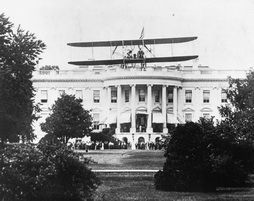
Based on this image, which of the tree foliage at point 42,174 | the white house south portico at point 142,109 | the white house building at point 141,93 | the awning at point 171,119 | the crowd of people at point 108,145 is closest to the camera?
the tree foliage at point 42,174

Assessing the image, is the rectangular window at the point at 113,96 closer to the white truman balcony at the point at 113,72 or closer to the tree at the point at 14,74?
the white truman balcony at the point at 113,72

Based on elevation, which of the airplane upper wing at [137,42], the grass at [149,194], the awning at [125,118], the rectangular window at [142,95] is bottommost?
the grass at [149,194]

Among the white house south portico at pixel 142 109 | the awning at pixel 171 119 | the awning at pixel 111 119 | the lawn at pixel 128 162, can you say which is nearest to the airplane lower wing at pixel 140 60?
the white house south portico at pixel 142 109

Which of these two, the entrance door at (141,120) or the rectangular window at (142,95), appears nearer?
the entrance door at (141,120)

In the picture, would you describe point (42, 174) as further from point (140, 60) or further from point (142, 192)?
point (140, 60)

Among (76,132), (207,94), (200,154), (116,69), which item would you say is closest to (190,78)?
(207,94)

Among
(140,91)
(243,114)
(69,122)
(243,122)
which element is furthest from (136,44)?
(243,122)
